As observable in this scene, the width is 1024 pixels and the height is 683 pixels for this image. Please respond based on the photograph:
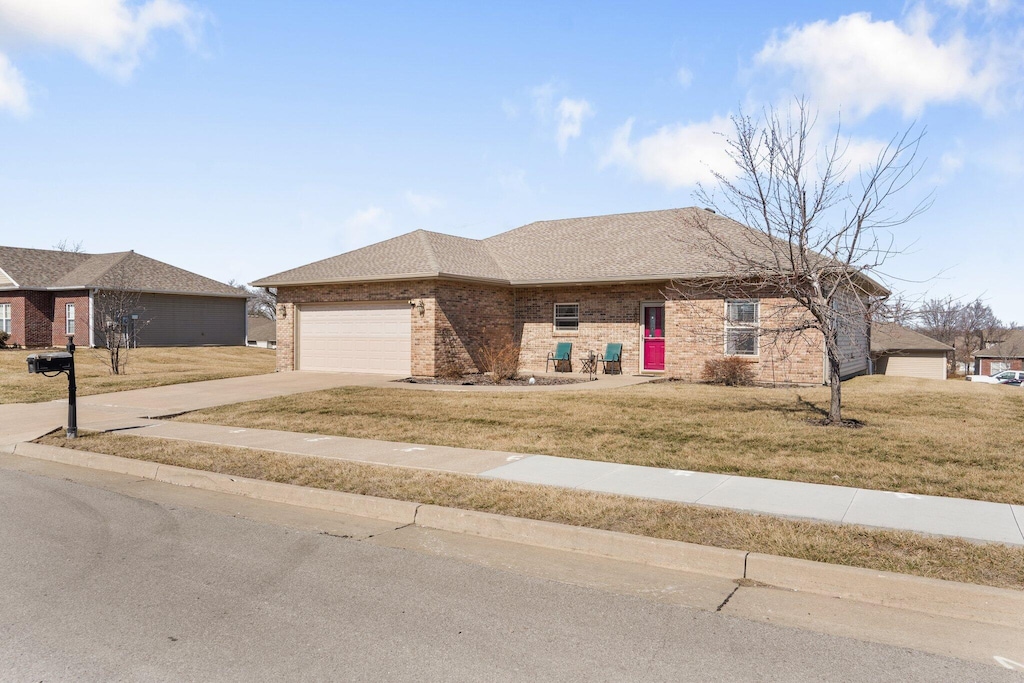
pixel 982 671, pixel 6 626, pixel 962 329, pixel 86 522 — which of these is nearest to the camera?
pixel 982 671

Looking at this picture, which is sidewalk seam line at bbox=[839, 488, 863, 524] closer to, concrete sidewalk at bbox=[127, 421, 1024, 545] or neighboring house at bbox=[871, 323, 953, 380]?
concrete sidewalk at bbox=[127, 421, 1024, 545]

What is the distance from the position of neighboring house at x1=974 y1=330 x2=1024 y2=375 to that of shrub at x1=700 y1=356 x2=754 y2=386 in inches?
2940

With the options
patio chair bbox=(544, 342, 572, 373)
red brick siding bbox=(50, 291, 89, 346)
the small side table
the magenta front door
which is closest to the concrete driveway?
patio chair bbox=(544, 342, 572, 373)

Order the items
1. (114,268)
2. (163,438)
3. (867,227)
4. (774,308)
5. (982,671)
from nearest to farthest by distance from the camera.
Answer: (982,671) → (163,438) → (867,227) → (774,308) → (114,268)

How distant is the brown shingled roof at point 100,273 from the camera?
3625 cm

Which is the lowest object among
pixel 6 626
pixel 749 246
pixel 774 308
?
pixel 6 626

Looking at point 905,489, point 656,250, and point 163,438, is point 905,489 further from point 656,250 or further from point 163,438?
point 656,250

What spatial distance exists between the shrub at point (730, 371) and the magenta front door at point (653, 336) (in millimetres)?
2124

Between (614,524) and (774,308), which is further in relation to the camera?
(774,308)

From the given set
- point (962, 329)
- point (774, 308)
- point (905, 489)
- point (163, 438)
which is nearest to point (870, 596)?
point (905, 489)

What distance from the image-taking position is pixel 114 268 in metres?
37.1

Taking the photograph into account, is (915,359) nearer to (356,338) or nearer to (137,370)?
(356,338)

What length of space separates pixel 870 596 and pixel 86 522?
6737mm

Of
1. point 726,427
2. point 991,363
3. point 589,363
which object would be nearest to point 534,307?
point 589,363
